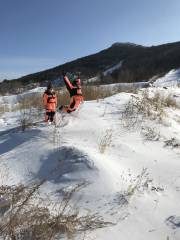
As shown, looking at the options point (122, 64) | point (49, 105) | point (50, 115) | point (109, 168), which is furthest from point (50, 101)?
point (122, 64)

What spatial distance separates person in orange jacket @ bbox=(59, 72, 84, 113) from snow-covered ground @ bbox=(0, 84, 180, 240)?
0.49m

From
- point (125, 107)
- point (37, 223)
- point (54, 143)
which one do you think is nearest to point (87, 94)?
point (125, 107)

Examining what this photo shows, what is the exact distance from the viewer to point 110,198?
15.9 ft

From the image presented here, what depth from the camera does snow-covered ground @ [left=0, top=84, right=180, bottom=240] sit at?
175 inches

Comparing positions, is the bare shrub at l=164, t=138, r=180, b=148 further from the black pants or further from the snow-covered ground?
the black pants

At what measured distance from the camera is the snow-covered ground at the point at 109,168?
445 cm

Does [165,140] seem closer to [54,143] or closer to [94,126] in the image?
[94,126]

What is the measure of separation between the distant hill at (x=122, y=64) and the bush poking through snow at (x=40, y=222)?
1984 cm

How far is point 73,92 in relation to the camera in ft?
29.9

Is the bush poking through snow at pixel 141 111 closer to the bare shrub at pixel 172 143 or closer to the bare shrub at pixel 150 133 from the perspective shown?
the bare shrub at pixel 150 133

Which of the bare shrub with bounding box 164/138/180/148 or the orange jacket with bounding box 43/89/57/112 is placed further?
the orange jacket with bounding box 43/89/57/112

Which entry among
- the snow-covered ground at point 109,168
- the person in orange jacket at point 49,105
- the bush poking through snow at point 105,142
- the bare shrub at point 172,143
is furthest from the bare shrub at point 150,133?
the person in orange jacket at point 49,105

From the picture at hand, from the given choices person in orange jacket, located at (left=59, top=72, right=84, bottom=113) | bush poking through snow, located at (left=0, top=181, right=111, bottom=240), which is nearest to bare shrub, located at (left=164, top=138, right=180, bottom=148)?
person in orange jacket, located at (left=59, top=72, right=84, bottom=113)

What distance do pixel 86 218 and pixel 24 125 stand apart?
3975 mm
